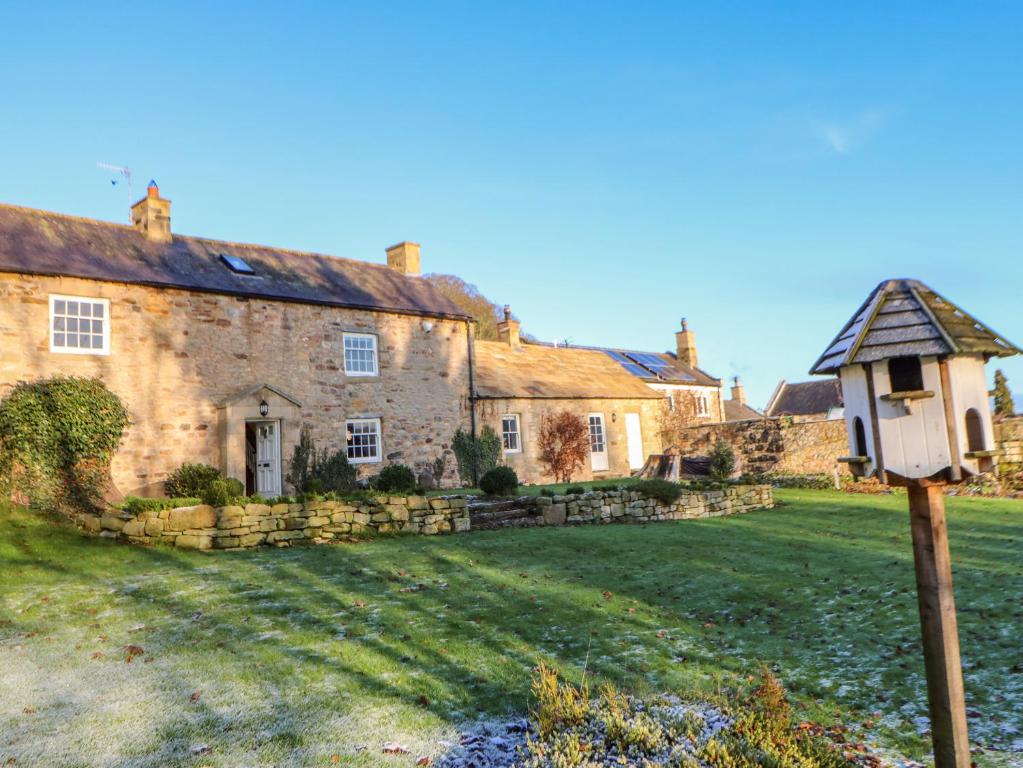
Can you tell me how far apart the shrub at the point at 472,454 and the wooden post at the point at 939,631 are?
64.1 feet

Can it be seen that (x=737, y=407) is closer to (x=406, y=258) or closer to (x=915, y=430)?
(x=406, y=258)

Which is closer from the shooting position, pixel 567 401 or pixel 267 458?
pixel 267 458

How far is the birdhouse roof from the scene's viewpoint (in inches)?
160

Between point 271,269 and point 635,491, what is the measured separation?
1293 cm

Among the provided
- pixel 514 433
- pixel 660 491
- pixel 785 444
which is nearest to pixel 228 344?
pixel 514 433

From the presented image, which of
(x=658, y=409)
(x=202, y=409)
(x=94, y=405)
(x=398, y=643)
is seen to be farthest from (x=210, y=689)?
(x=658, y=409)

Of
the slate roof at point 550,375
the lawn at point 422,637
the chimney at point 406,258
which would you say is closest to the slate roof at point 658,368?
the slate roof at point 550,375

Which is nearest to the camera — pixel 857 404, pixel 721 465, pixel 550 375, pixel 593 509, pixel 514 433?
pixel 857 404

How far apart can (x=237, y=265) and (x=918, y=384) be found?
19.6m

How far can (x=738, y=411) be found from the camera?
50562 mm

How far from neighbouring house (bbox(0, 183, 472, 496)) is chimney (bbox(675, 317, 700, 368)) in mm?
24395

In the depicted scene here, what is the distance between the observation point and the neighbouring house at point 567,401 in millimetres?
27062

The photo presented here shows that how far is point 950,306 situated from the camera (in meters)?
4.30

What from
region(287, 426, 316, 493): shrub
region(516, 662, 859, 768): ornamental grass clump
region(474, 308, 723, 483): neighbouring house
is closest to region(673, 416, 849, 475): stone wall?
region(474, 308, 723, 483): neighbouring house
